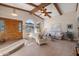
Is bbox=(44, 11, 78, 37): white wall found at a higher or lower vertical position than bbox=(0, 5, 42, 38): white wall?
lower

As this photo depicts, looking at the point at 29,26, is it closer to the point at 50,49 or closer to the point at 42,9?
the point at 42,9

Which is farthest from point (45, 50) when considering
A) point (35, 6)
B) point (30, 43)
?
point (35, 6)

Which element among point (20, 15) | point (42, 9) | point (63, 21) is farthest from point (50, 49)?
point (20, 15)

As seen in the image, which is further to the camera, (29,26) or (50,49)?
(29,26)

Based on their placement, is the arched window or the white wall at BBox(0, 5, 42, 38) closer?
the white wall at BBox(0, 5, 42, 38)

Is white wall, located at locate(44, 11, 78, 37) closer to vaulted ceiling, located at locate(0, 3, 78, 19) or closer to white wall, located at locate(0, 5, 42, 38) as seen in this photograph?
vaulted ceiling, located at locate(0, 3, 78, 19)

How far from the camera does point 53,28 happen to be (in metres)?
2.38

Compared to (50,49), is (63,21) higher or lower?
higher

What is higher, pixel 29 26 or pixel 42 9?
pixel 42 9

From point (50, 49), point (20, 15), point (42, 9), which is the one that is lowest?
point (50, 49)

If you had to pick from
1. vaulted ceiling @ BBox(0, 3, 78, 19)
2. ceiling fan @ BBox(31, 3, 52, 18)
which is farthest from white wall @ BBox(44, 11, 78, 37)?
ceiling fan @ BBox(31, 3, 52, 18)

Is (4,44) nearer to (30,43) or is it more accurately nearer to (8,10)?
(30,43)

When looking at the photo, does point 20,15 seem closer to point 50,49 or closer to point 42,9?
point 42,9

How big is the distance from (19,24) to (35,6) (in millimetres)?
525
